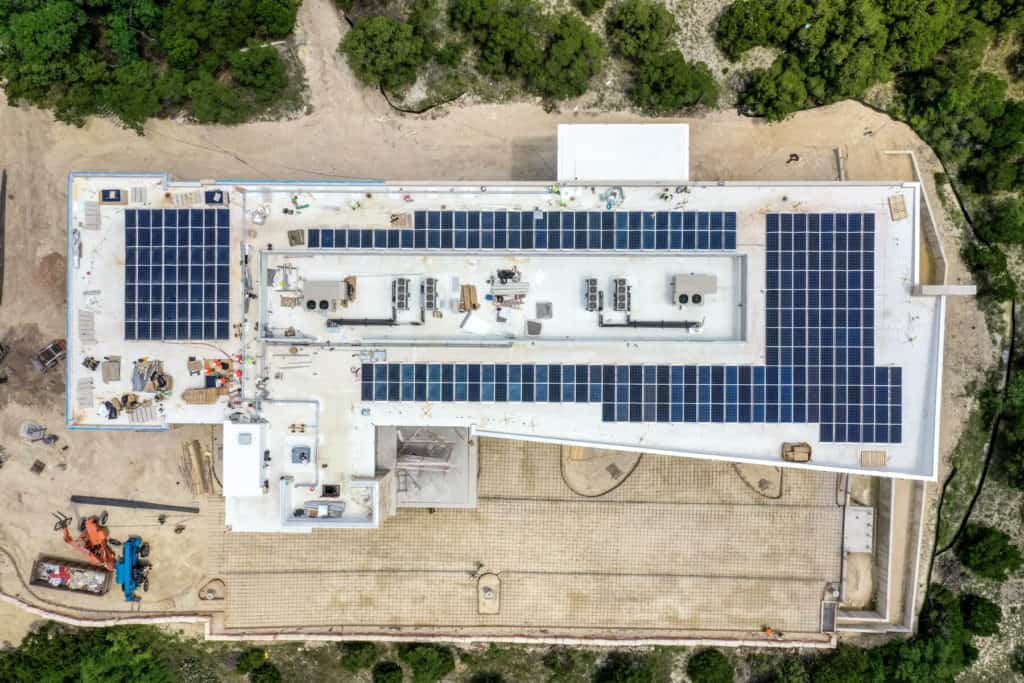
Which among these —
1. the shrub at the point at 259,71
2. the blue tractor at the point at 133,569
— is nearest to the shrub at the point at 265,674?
the blue tractor at the point at 133,569

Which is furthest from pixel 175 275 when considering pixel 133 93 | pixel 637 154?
pixel 637 154

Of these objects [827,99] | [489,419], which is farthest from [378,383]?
[827,99]

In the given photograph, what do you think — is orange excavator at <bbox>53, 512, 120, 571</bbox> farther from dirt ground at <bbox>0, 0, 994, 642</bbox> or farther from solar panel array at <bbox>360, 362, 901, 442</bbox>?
solar panel array at <bbox>360, 362, 901, 442</bbox>

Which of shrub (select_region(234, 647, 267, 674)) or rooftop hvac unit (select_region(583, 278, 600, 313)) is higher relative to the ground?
rooftop hvac unit (select_region(583, 278, 600, 313))

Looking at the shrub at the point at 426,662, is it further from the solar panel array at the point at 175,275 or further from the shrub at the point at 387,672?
the solar panel array at the point at 175,275

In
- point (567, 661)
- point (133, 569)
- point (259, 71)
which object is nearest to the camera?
point (259, 71)

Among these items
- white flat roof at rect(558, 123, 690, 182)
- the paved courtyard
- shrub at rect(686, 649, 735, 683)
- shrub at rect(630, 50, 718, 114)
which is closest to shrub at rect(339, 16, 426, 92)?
white flat roof at rect(558, 123, 690, 182)

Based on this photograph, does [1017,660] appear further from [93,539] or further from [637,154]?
[93,539]
